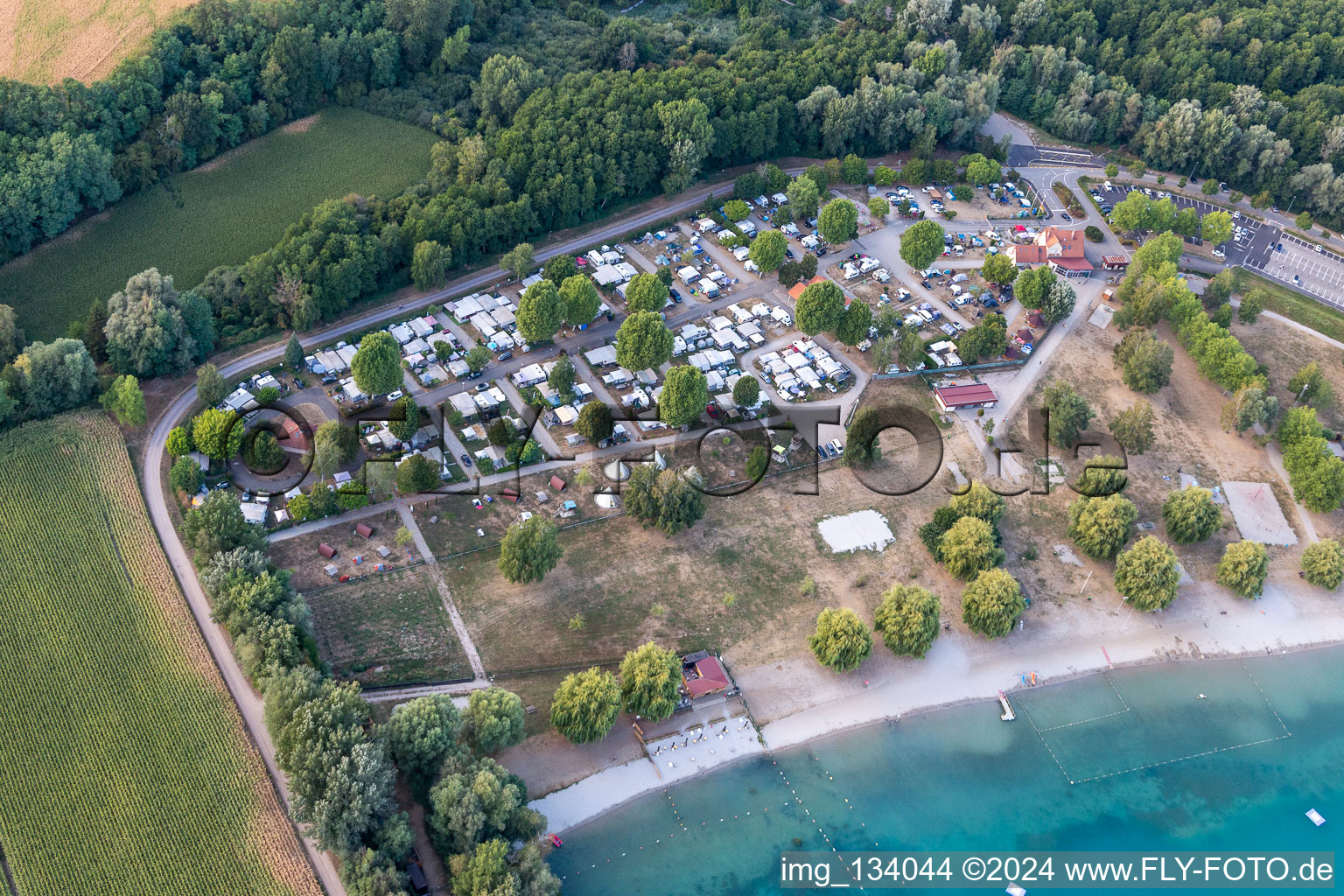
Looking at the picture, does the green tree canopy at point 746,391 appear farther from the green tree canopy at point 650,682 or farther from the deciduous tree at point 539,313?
the green tree canopy at point 650,682

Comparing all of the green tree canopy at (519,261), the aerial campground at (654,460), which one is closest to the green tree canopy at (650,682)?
the aerial campground at (654,460)

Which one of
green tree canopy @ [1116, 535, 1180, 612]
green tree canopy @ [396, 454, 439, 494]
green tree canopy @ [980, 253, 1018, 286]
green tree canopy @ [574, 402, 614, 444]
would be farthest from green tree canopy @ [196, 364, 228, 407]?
green tree canopy @ [980, 253, 1018, 286]

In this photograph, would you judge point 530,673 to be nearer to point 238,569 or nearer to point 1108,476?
point 238,569

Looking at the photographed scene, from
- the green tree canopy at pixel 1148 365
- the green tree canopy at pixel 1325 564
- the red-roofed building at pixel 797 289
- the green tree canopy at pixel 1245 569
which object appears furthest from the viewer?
the red-roofed building at pixel 797 289

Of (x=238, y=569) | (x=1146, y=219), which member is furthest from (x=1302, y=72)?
(x=238, y=569)

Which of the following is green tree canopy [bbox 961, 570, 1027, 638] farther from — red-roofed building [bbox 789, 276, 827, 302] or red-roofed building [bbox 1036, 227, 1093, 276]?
red-roofed building [bbox 1036, 227, 1093, 276]

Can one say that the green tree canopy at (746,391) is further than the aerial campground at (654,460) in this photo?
Yes

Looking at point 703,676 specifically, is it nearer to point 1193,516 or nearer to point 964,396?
point 964,396
